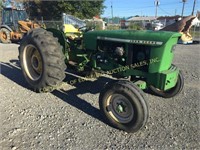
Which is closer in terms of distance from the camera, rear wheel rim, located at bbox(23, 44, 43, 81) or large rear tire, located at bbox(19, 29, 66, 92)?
large rear tire, located at bbox(19, 29, 66, 92)

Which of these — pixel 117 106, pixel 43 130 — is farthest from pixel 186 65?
pixel 43 130

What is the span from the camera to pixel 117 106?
3.70 m

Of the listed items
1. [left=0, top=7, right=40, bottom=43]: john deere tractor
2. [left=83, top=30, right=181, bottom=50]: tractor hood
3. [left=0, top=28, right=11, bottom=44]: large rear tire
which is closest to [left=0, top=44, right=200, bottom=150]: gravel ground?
[left=83, top=30, right=181, bottom=50]: tractor hood

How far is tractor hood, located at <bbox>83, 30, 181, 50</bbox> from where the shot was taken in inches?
144

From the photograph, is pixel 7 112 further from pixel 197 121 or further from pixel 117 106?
pixel 197 121

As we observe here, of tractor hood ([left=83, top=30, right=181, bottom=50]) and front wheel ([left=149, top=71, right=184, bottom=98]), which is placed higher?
tractor hood ([left=83, top=30, right=181, bottom=50])

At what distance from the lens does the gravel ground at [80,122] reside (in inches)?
129

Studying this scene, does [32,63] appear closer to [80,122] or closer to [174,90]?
[80,122]

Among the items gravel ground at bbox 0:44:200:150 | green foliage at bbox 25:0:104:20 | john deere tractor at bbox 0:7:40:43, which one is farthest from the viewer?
green foliage at bbox 25:0:104:20

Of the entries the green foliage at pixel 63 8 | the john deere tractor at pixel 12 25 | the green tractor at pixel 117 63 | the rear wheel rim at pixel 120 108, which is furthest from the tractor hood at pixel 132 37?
the green foliage at pixel 63 8

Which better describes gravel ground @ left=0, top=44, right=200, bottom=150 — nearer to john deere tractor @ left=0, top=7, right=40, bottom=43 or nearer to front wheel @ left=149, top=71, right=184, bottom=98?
front wheel @ left=149, top=71, right=184, bottom=98

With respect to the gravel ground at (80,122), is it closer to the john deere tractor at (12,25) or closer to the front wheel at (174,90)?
the front wheel at (174,90)

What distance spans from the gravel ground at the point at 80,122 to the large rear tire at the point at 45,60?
1.05ft

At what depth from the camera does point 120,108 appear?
Answer: 3660 mm
